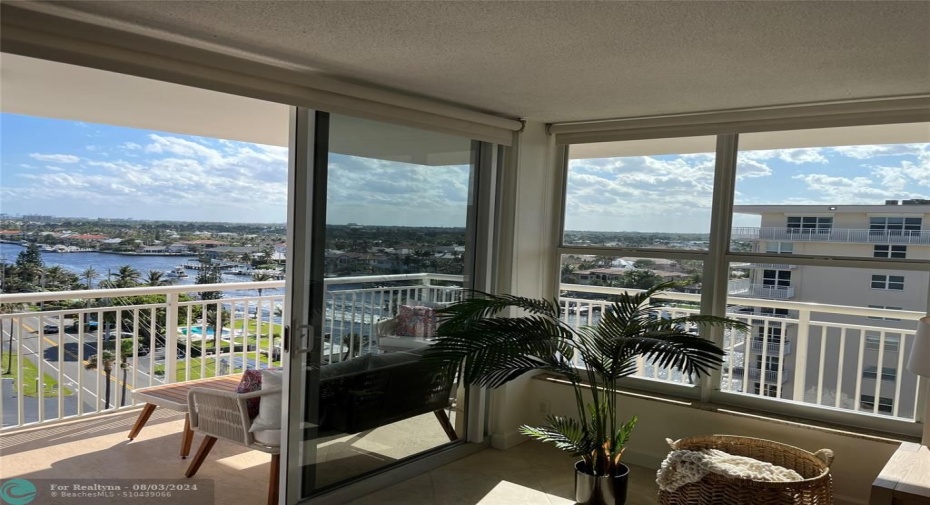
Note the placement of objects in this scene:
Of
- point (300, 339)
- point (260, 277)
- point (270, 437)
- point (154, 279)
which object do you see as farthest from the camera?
point (260, 277)

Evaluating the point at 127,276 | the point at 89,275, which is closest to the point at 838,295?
the point at 127,276

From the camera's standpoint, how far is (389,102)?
119 inches

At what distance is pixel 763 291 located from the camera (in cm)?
372

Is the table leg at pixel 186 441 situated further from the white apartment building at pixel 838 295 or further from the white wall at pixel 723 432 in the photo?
the white apartment building at pixel 838 295

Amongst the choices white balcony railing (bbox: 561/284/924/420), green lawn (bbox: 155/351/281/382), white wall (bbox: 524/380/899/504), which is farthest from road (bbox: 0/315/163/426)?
white balcony railing (bbox: 561/284/924/420)

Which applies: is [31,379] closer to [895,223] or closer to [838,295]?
[838,295]

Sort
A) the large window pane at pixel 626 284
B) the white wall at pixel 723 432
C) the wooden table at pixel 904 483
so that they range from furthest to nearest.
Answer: the large window pane at pixel 626 284, the white wall at pixel 723 432, the wooden table at pixel 904 483

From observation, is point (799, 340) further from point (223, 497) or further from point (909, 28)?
point (223, 497)

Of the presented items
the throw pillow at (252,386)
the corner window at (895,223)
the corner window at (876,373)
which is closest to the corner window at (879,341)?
the corner window at (876,373)

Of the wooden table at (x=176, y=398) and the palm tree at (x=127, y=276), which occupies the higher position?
the palm tree at (x=127, y=276)

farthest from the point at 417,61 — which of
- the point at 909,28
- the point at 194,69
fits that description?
the point at 909,28

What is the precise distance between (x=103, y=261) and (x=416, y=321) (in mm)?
2174

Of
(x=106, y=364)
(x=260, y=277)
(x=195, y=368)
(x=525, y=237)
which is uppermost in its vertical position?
(x=525, y=237)

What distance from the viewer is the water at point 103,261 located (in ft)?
11.9
